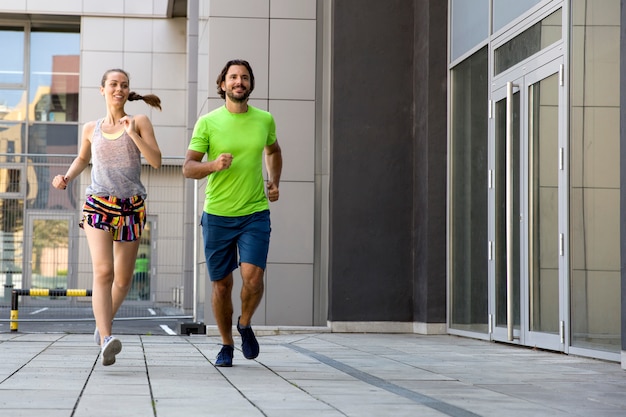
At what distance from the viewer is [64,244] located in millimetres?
15500

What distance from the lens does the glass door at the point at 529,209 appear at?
345 inches

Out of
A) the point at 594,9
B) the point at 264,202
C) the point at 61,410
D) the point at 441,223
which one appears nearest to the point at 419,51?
the point at 441,223

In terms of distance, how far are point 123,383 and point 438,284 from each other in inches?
253

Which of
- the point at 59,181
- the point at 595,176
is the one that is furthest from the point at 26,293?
the point at 595,176

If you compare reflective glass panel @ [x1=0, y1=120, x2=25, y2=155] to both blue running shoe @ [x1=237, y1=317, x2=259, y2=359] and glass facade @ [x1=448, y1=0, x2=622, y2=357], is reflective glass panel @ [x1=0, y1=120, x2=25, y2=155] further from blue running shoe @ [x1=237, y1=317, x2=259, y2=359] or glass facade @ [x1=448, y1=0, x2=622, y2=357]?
blue running shoe @ [x1=237, y1=317, x2=259, y2=359]

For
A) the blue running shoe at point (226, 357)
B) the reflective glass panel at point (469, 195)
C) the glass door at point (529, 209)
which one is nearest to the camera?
the blue running shoe at point (226, 357)

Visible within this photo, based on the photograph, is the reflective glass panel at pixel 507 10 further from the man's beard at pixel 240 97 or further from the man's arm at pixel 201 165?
the man's arm at pixel 201 165

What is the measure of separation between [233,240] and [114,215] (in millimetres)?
751

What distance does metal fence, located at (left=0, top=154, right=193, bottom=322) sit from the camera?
14.9m

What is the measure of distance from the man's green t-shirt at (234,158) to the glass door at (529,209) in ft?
9.77

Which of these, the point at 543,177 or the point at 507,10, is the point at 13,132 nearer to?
the point at 507,10

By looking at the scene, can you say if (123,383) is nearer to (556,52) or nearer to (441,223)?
(556,52)

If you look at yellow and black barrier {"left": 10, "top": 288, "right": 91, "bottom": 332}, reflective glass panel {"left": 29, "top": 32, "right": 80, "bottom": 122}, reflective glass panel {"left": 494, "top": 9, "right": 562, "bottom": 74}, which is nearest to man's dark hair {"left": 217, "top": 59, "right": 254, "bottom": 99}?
reflective glass panel {"left": 494, "top": 9, "right": 562, "bottom": 74}

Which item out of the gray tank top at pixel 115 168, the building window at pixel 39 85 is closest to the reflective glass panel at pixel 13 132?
the building window at pixel 39 85
